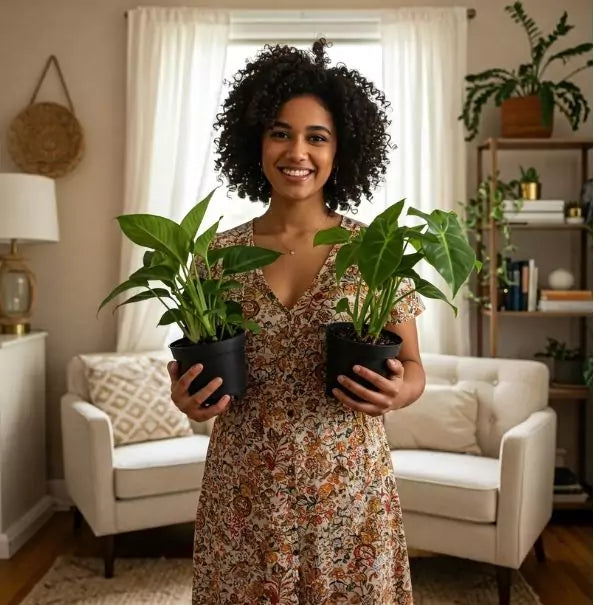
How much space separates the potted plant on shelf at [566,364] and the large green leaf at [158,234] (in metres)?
2.86

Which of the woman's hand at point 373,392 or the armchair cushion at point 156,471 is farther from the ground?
the woman's hand at point 373,392

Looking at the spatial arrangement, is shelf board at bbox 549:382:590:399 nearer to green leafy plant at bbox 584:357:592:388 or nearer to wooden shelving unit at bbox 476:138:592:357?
green leafy plant at bbox 584:357:592:388

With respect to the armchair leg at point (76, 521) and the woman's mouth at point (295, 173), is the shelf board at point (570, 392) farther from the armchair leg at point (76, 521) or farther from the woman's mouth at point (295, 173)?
the woman's mouth at point (295, 173)

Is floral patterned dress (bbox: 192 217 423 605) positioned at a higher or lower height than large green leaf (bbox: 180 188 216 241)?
lower

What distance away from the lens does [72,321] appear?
3.97m

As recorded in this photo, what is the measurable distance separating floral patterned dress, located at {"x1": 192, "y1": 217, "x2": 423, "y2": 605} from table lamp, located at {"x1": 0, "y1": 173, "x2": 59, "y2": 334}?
7.64ft

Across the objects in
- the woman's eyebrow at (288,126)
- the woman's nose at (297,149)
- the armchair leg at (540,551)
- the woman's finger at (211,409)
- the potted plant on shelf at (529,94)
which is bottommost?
the armchair leg at (540,551)

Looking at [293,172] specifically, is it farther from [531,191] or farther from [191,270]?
[531,191]

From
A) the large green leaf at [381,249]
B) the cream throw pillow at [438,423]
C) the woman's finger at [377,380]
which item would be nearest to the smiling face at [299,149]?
the large green leaf at [381,249]

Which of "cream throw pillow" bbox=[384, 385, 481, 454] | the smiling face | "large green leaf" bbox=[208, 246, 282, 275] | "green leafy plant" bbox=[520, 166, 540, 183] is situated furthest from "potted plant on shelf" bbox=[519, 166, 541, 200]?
"large green leaf" bbox=[208, 246, 282, 275]

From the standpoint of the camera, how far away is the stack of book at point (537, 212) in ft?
11.8

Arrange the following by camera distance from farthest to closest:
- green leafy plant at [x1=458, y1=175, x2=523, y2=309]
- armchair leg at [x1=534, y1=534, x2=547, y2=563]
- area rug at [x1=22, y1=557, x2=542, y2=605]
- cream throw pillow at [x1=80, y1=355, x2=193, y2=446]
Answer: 1. green leafy plant at [x1=458, y1=175, x2=523, y2=309]
2. cream throw pillow at [x1=80, y1=355, x2=193, y2=446]
3. armchair leg at [x1=534, y1=534, x2=547, y2=563]
4. area rug at [x1=22, y1=557, x2=542, y2=605]

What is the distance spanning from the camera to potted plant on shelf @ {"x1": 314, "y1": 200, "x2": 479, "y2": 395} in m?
1.15

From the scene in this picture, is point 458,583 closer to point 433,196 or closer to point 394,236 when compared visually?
point 433,196
